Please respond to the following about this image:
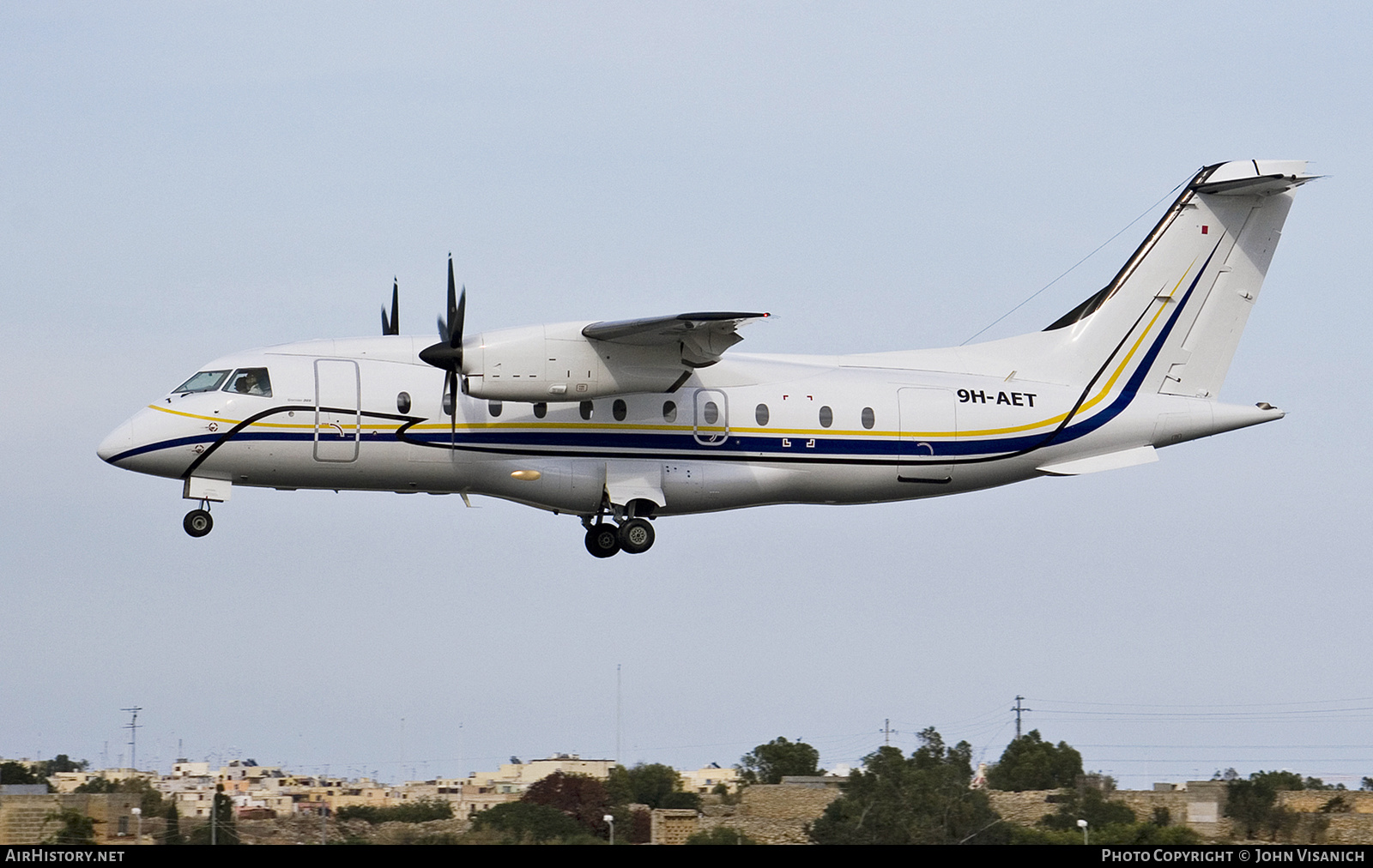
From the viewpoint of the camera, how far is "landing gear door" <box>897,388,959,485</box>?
23656 mm

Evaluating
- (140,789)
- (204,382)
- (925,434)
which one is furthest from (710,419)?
(140,789)

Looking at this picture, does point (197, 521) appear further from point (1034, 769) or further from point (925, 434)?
point (1034, 769)

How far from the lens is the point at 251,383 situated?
21.9m

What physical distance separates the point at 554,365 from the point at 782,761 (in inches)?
551

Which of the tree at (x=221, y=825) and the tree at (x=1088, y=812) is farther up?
the tree at (x=221, y=825)

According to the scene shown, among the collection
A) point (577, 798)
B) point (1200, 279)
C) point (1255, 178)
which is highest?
point (1255, 178)

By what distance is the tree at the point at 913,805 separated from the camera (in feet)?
72.9

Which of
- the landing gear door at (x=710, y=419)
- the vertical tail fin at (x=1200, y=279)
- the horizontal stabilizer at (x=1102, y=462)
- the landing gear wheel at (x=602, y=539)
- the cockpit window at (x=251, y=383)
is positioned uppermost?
the vertical tail fin at (x=1200, y=279)

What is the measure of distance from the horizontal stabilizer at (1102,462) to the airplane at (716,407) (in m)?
0.04

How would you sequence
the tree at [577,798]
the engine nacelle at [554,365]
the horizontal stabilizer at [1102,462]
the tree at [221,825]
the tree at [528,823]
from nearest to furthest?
the tree at [221,825]
the tree at [528,823]
the engine nacelle at [554,365]
the tree at [577,798]
the horizontal stabilizer at [1102,462]

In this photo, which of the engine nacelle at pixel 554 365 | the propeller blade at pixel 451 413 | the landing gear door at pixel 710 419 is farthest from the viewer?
the landing gear door at pixel 710 419

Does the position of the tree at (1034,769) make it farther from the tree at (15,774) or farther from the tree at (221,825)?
the tree at (15,774)

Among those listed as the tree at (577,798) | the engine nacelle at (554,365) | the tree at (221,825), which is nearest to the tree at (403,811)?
the tree at (577,798)
